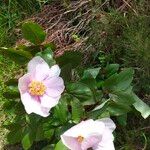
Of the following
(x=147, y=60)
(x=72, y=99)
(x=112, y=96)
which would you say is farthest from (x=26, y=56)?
(x=147, y=60)

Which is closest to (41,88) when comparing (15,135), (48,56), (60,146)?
(48,56)

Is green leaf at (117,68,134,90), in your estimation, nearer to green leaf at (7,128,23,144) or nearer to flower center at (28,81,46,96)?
flower center at (28,81,46,96)

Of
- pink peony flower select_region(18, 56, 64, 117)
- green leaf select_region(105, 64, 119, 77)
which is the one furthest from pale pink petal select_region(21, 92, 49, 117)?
green leaf select_region(105, 64, 119, 77)

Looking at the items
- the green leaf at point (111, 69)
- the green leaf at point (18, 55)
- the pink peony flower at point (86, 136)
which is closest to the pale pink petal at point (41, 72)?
the green leaf at point (18, 55)

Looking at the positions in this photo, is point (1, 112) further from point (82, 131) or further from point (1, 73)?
point (82, 131)

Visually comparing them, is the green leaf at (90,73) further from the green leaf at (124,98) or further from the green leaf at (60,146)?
the green leaf at (60,146)

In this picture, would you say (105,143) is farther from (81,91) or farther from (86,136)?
(81,91)
